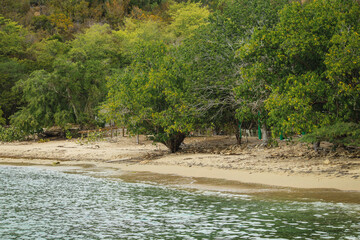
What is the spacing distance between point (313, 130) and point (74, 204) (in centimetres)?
955

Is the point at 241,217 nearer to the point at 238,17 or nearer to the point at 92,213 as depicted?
the point at 92,213

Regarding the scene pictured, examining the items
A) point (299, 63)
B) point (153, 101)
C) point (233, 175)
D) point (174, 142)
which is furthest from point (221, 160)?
point (299, 63)

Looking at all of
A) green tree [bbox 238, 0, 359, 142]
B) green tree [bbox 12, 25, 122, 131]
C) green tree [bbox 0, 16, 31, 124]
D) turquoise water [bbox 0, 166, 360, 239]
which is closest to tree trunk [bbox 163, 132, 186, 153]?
green tree [bbox 238, 0, 359, 142]

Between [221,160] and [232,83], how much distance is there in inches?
176

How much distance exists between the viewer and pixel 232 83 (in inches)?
918

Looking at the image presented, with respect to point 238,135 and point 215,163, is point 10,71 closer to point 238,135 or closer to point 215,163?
point 238,135

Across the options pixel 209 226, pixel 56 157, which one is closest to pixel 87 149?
pixel 56 157

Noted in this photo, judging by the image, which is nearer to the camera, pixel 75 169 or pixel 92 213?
pixel 92 213

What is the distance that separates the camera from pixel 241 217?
11570 millimetres

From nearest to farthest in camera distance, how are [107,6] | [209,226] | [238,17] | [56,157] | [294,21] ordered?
[209,226], [294,21], [238,17], [56,157], [107,6]

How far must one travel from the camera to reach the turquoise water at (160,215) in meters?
10.2

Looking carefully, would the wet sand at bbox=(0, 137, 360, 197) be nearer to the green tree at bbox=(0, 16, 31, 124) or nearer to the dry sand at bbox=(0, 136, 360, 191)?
the dry sand at bbox=(0, 136, 360, 191)

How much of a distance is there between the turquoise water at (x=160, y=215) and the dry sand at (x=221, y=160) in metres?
3.16

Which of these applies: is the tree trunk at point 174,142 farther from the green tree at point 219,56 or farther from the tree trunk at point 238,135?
the tree trunk at point 238,135
